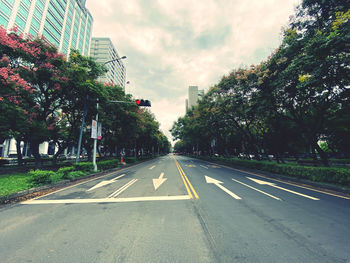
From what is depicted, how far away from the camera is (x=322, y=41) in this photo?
24.9 feet

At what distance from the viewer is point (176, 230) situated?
11.7 feet

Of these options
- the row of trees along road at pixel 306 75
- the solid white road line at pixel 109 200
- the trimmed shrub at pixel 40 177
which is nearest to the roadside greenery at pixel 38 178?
the trimmed shrub at pixel 40 177

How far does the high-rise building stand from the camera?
91.1 feet

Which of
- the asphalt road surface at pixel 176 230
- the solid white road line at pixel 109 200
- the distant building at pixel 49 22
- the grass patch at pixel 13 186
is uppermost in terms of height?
the distant building at pixel 49 22

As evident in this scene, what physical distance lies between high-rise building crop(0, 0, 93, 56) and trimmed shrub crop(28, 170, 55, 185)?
62.5 ft

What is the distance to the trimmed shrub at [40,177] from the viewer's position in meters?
7.55

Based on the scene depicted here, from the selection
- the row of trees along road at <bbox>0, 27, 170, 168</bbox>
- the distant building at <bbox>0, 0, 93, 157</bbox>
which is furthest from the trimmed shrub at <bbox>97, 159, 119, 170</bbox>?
the distant building at <bbox>0, 0, 93, 157</bbox>

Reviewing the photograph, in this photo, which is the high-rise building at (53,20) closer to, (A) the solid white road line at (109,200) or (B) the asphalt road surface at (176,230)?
(A) the solid white road line at (109,200)

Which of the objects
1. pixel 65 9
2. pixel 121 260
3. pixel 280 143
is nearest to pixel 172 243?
pixel 121 260

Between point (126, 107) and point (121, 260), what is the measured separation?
1708cm

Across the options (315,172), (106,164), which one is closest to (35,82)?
(106,164)

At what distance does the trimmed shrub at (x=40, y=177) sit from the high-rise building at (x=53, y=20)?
19056mm

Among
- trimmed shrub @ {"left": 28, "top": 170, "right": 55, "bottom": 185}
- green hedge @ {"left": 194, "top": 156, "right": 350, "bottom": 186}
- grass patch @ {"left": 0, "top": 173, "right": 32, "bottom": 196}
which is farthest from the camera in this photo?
green hedge @ {"left": 194, "top": 156, "right": 350, "bottom": 186}

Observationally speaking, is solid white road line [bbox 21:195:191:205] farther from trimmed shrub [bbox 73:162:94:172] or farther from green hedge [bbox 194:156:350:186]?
green hedge [bbox 194:156:350:186]
